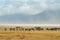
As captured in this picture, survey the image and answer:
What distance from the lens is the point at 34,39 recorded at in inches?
1287

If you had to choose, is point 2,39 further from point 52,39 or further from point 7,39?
point 52,39

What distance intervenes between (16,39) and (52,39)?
4883 millimetres

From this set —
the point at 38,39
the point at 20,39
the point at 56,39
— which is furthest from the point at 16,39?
the point at 56,39

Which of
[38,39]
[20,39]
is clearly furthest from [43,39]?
[20,39]

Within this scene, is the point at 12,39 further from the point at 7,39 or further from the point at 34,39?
the point at 34,39

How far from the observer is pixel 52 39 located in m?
32.8

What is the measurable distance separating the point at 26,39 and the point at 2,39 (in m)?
3.19

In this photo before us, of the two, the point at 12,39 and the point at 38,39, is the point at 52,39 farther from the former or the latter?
the point at 12,39

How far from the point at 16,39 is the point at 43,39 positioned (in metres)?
3.88

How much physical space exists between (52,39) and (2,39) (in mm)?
6717

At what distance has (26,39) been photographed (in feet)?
106

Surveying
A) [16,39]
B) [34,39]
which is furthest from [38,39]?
[16,39]

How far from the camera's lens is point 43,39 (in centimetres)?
3341

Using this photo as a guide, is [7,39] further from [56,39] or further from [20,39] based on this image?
[56,39]
